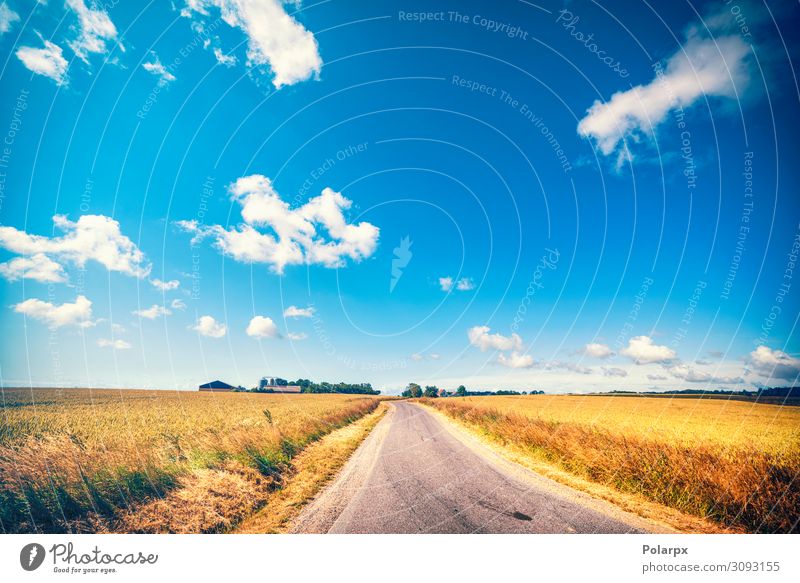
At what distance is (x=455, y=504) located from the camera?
612 cm

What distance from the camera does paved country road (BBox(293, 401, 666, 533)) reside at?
5.30 metres

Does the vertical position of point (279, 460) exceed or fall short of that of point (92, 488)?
it falls short

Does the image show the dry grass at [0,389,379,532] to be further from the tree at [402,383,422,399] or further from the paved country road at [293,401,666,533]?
the tree at [402,383,422,399]

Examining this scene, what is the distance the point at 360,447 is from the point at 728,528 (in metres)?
11.6

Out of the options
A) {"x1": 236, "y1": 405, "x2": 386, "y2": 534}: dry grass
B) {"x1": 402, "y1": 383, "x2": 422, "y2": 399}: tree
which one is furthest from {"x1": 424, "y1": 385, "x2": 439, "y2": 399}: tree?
{"x1": 236, "y1": 405, "x2": 386, "y2": 534}: dry grass

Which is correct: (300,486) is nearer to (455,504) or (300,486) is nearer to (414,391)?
(455,504)

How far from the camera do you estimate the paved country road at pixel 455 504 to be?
530 cm

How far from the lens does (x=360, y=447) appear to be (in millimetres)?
13602

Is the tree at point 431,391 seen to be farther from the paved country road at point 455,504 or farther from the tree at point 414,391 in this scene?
the paved country road at point 455,504

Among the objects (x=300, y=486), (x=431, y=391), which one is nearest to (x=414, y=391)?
(x=431, y=391)

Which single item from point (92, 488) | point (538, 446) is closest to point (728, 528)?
point (538, 446)
